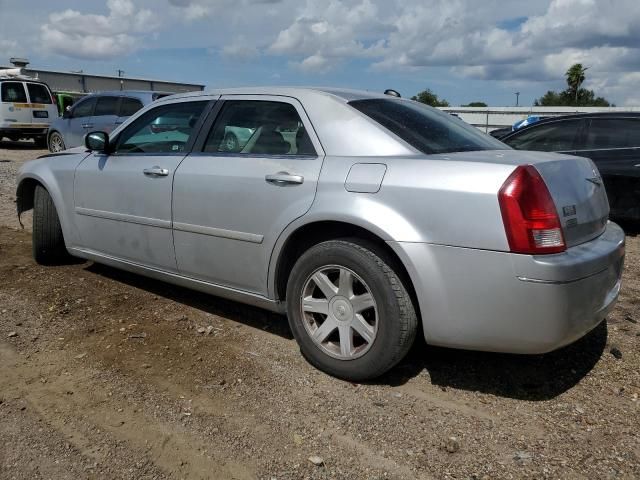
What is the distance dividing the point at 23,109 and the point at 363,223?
58.6 feet

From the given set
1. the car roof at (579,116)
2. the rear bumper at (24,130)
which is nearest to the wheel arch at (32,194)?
the car roof at (579,116)

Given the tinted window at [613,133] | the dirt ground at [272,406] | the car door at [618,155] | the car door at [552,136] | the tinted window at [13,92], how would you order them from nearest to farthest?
the dirt ground at [272,406], the car door at [618,155], the tinted window at [613,133], the car door at [552,136], the tinted window at [13,92]

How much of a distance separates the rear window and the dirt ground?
4.15ft

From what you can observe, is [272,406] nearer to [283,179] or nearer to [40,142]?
[283,179]

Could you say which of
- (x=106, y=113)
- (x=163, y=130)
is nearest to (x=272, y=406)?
(x=163, y=130)

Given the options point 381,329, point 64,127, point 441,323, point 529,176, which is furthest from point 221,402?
point 64,127

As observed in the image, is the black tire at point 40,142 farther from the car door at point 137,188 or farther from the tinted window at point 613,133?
the tinted window at point 613,133

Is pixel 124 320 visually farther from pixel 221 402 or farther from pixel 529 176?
pixel 529 176

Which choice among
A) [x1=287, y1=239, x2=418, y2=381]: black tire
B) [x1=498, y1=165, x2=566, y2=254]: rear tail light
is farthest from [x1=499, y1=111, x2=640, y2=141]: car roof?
[x1=287, y1=239, x2=418, y2=381]: black tire

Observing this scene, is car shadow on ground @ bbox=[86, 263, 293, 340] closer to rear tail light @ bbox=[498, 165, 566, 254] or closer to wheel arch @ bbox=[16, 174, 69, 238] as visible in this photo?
wheel arch @ bbox=[16, 174, 69, 238]

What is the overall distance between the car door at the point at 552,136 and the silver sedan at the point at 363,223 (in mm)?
4033

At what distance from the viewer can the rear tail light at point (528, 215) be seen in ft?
8.57

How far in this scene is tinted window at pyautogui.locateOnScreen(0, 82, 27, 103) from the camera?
17.5 metres

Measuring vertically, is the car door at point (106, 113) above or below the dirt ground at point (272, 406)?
above
